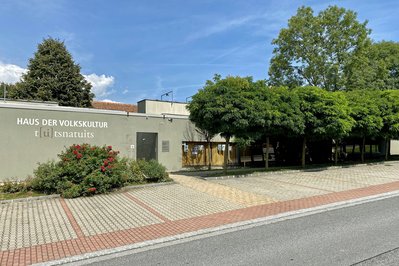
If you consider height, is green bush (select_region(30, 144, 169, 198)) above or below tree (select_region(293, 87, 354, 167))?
below

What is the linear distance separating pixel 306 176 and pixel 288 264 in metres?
10.5

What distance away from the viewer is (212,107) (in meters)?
13.1

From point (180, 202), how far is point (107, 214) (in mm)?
2215

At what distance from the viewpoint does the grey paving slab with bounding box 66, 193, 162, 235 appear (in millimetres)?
6824

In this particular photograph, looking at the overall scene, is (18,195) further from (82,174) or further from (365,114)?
(365,114)

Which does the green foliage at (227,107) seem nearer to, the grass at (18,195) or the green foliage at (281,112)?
the green foliage at (281,112)

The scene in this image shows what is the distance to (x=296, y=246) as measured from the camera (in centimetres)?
533

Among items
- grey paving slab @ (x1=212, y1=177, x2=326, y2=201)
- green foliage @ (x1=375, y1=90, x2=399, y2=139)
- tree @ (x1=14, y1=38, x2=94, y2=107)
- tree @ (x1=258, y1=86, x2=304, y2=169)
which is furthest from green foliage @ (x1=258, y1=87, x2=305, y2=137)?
tree @ (x1=14, y1=38, x2=94, y2=107)

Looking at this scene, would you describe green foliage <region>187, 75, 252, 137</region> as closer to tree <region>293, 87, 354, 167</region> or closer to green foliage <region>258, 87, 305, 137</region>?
green foliage <region>258, 87, 305, 137</region>

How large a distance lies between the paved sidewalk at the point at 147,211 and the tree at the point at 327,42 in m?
17.2

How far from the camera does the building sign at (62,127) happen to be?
1415 centimetres

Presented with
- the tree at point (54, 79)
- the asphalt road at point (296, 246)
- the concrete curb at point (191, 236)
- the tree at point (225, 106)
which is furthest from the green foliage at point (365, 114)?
the tree at point (54, 79)

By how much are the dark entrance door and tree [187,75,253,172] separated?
5.03m

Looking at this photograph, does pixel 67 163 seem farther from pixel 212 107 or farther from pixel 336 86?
pixel 336 86
